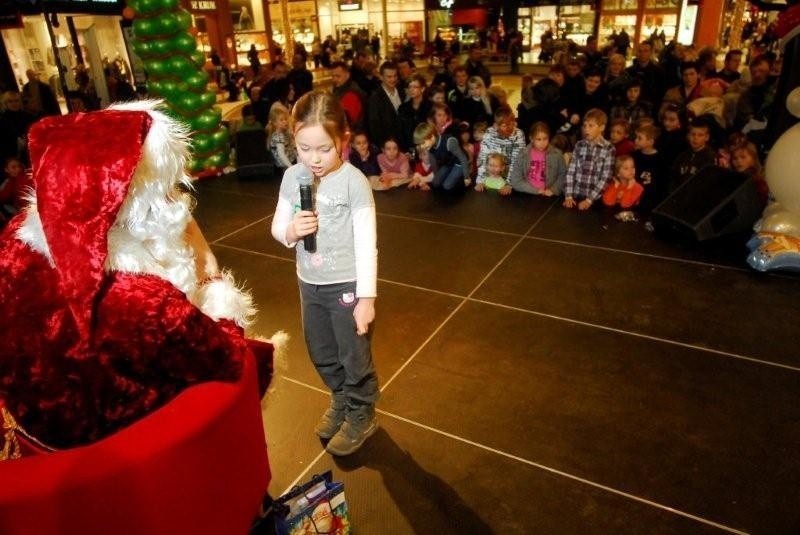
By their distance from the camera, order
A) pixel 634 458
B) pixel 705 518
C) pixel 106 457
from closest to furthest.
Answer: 1. pixel 106 457
2. pixel 705 518
3. pixel 634 458

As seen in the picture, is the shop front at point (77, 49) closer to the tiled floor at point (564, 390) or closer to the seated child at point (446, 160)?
the seated child at point (446, 160)

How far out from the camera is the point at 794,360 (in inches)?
120

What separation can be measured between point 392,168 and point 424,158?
0.44m

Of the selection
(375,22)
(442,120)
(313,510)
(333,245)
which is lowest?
(313,510)

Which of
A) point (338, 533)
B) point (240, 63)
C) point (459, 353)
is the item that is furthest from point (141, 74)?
point (338, 533)

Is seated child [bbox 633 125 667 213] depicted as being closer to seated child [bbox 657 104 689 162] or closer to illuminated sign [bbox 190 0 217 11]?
seated child [bbox 657 104 689 162]

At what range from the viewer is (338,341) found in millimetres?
2281

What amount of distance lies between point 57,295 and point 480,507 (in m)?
1.71

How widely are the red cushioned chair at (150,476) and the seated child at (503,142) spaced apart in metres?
5.09

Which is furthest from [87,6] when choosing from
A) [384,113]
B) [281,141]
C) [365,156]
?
[365,156]

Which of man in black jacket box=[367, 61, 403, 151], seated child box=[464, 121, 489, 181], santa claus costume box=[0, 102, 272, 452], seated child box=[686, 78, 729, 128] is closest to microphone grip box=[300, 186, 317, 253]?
santa claus costume box=[0, 102, 272, 452]

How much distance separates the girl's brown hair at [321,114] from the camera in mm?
1851

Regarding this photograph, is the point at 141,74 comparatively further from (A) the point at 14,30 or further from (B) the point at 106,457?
(B) the point at 106,457

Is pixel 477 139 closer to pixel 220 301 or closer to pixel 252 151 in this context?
pixel 252 151
